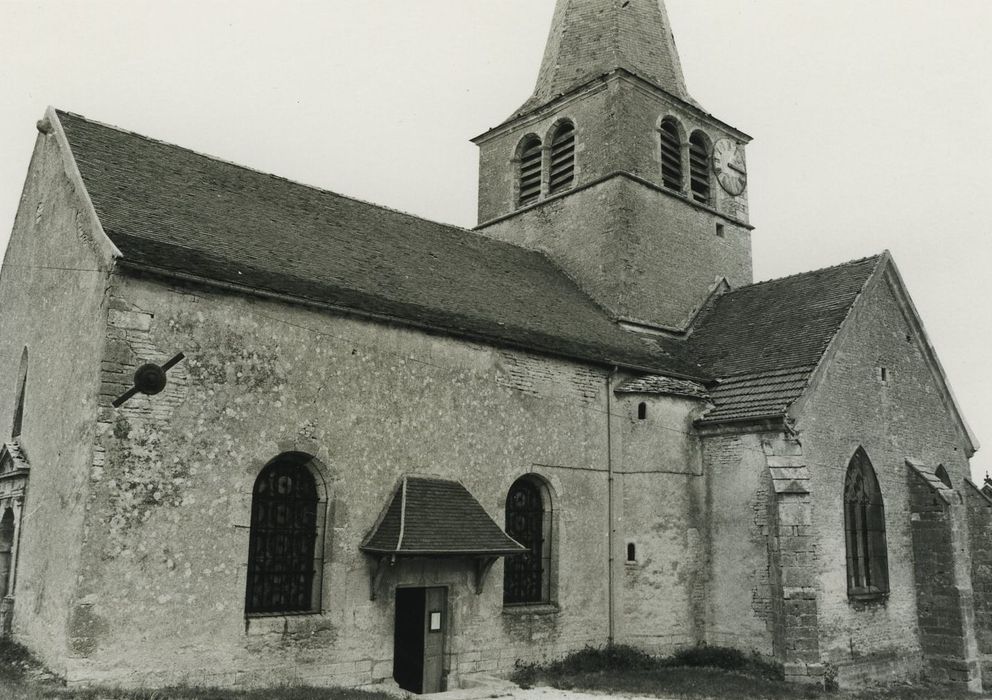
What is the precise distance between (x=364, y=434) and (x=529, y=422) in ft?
11.3

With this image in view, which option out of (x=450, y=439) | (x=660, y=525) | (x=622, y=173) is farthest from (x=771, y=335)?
(x=450, y=439)

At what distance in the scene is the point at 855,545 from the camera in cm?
1688

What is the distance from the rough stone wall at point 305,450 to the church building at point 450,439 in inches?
1.7

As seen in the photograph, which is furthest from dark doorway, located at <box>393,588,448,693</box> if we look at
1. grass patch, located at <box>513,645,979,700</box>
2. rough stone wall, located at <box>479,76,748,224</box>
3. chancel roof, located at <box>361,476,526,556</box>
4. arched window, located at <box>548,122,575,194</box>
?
arched window, located at <box>548,122,575,194</box>

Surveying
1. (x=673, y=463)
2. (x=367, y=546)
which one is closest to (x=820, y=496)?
(x=673, y=463)

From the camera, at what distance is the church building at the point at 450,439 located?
11461 mm

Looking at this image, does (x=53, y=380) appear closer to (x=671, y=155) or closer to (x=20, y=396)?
(x=20, y=396)

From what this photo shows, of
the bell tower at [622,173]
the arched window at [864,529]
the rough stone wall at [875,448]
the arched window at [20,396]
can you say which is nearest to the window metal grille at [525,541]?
the rough stone wall at [875,448]

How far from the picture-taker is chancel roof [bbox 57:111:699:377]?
12.9 m

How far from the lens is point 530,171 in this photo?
23609 mm

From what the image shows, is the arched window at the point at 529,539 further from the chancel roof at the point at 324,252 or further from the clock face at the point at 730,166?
the clock face at the point at 730,166

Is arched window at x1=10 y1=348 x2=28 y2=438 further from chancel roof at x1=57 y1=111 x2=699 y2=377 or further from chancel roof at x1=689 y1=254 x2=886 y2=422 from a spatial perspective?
chancel roof at x1=689 y1=254 x2=886 y2=422

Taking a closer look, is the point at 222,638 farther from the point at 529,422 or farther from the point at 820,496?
the point at 820,496

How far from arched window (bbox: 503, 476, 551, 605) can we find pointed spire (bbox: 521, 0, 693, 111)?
1195cm
